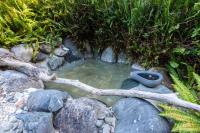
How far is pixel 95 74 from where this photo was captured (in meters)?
5.55

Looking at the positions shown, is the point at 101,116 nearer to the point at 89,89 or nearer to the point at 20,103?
the point at 89,89

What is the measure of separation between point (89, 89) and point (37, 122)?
2.90 feet

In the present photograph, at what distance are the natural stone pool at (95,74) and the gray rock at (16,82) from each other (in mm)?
315

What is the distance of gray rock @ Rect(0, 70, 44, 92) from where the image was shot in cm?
492

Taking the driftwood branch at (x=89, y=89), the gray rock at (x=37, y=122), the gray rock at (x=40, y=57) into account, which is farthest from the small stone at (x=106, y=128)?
the gray rock at (x=40, y=57)

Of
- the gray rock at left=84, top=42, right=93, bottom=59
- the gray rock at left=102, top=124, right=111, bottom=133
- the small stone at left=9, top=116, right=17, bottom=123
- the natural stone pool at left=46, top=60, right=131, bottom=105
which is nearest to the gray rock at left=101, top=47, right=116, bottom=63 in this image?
the natural stone pool at left=46, top=60, right=131, bottom=105

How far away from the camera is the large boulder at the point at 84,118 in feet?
14.2

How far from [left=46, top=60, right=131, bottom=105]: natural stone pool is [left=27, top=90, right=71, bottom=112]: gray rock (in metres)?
0.49

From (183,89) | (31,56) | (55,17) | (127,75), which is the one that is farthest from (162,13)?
(31,56)

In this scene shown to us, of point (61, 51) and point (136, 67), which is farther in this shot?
point (61, 51)

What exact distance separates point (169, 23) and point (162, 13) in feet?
0.69

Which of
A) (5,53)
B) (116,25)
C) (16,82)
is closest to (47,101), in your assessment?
(16,82)

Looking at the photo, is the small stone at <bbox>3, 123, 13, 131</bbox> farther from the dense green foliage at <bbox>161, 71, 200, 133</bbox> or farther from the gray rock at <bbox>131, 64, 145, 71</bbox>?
the gray rock at <bbox>131, 64, 145, 71</bbox>

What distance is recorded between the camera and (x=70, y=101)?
4570 millimetres
